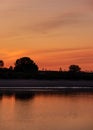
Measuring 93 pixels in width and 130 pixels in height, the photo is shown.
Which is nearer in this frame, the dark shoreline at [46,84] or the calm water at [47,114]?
the calm water at [47,114]

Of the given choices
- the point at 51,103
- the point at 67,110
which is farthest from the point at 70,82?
the point at 67,110

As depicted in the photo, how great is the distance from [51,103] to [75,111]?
19.7 feet

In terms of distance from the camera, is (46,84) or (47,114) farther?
(46,84)

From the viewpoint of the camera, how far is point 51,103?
37.6 metres

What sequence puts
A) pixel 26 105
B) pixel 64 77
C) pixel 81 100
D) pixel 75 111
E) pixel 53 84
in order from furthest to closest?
pixel 64 77 < pixel 53 84 < pixel 81 100 < pixel 26 105 < pixel 75 111

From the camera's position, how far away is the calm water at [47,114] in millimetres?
24719

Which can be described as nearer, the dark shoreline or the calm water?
the calm water

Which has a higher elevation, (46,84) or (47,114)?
(46,84)

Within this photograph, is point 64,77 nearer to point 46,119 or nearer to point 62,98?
point 62,98

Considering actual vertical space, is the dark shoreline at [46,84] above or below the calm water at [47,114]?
above

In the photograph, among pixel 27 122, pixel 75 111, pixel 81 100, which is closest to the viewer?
pixel 27 122

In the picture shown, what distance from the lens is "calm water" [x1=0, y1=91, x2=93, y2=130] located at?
2472 cm

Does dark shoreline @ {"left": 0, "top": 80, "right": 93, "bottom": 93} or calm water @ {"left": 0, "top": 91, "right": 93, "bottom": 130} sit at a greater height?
dark shoreline @ {"left": 0, "top": 80, "right": 93, "bottom": 93}

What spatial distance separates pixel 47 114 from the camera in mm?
29812
